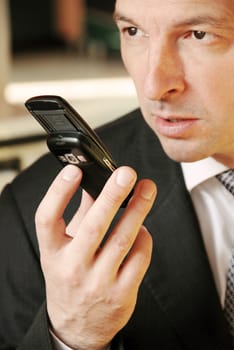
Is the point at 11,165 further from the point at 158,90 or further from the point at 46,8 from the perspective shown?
the point at 46,8

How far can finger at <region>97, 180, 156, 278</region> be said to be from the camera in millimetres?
969

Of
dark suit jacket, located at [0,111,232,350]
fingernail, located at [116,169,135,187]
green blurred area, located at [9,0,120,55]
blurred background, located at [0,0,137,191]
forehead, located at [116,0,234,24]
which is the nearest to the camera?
fingernail, located at [116,169,135,187]

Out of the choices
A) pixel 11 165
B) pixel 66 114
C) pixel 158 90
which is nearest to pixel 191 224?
pixel 158 90

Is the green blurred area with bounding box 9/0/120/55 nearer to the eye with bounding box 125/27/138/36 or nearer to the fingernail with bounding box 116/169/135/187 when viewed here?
the eye with bounding box 125/27/138/36

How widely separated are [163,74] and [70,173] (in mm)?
211

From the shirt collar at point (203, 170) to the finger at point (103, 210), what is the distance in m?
0.35

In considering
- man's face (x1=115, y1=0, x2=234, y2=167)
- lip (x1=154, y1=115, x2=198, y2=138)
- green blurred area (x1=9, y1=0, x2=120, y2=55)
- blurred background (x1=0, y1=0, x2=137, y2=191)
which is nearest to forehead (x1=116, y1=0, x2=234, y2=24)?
man's face (x1=115, y1=0, x2=234, y2=167)

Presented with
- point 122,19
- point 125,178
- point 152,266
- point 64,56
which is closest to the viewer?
point 125,178

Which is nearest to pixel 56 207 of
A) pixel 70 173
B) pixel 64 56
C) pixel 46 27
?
pixel 70 173

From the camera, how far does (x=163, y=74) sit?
1.07 metres

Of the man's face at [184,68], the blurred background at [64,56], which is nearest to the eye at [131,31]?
the man's face at [184,68]

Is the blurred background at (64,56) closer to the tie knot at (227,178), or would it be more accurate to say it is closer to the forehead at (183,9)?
the tie knot at (227,178)

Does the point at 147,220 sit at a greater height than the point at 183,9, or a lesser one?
lesser

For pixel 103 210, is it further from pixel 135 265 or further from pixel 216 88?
pixel 216 88
